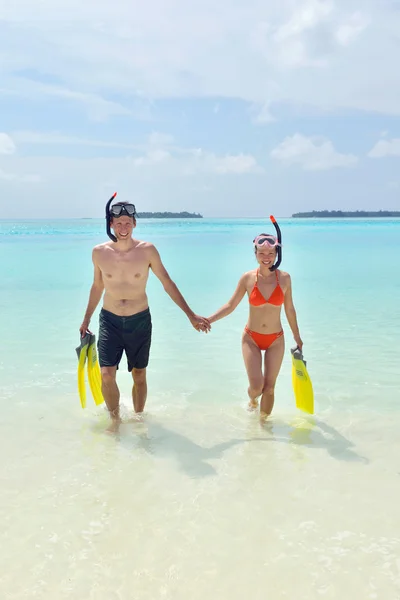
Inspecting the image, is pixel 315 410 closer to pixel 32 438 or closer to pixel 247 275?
pixel 247 275

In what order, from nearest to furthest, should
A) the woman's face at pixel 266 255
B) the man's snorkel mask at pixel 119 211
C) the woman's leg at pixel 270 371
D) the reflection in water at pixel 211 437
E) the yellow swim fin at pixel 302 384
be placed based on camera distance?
1. the reflection in water at pixel 211 437
2. the man's snorkel mask at pixel 119 211
3. the woman's face at pixel 266 255
4. the woman's leg at pixel 270 371
5. the yellow swim fin at pixel 302 384

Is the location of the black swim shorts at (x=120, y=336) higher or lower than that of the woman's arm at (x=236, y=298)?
lower

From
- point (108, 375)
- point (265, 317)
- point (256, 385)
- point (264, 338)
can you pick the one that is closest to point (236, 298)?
point (265, 317)

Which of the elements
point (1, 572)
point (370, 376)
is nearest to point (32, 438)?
point (1, 572)

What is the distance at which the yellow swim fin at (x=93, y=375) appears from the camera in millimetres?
4969

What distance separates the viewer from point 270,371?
4.75 metres

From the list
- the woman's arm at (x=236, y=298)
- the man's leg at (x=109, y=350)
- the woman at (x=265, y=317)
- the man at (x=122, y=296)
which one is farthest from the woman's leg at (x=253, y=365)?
the man's leg at (x=109, y=350)

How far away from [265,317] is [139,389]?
1.27m

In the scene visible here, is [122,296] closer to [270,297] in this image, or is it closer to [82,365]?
[82,365]

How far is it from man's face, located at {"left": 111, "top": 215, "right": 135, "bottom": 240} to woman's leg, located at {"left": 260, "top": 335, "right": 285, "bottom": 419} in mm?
1557

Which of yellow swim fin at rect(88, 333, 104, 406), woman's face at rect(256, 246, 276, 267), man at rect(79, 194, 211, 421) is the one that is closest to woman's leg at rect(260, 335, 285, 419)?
woman's face at rect(256, 246, 276, 267)

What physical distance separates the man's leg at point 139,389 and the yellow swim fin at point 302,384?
1326mm

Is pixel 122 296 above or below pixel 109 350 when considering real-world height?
above

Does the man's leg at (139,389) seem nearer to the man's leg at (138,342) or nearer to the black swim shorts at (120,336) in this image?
the man's leg at (138,342)
